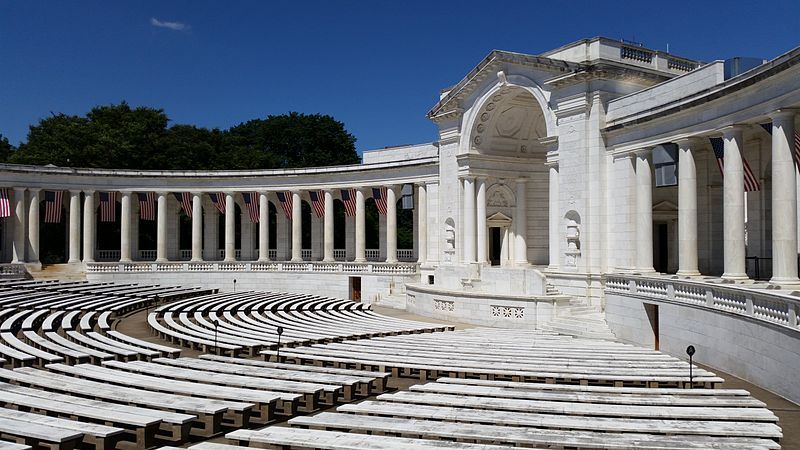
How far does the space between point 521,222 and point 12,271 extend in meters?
41.2

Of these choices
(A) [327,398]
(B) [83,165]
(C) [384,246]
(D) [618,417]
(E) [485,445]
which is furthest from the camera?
(B) [83,165]

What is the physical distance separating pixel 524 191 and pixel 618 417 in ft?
124

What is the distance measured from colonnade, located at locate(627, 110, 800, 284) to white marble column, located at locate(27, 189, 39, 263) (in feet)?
154

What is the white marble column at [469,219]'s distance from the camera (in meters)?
47.2

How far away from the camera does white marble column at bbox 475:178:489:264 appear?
47.1 m

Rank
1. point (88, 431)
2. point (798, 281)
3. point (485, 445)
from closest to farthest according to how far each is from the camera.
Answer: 1. point (485, 445)
2. point (88, 431)
3. point (798, 281)

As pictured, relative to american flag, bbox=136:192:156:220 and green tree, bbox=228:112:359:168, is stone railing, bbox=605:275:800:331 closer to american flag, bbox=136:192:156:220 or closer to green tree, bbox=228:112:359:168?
american flag, bbox=136:192:156:220

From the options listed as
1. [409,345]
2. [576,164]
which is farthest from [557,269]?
[409,345]

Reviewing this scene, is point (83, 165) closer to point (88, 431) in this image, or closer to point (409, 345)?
point (409, 345)

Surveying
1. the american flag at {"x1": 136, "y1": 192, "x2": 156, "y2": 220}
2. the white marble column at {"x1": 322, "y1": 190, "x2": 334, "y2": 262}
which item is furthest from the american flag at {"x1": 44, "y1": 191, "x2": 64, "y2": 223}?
the white marble column at {"x1": 322, "y1": 190, "x2": 334, "y2": 262}

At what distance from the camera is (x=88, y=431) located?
12398 millimetres

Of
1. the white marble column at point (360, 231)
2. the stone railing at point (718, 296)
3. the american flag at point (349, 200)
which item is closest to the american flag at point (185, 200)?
the american flag at point (349, 200)

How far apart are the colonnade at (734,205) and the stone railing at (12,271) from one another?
47223 mm

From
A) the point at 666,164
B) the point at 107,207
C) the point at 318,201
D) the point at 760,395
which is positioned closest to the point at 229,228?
the point at 318,201
